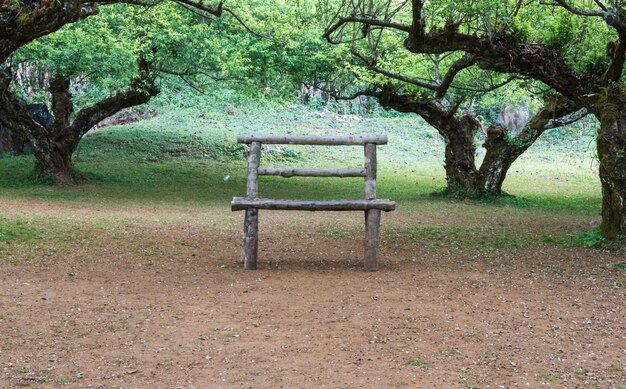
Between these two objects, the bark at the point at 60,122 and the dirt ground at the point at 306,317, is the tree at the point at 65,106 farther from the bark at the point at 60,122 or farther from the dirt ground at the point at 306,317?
the dirt ground at the point at 306,317

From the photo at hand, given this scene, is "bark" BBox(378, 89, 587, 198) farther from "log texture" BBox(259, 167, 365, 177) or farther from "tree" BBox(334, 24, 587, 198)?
"log texture" BBox(259, 167, 365, 177)

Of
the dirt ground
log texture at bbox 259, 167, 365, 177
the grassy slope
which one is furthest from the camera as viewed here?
the grassy slope

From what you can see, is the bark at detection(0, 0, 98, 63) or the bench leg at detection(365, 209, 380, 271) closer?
the bark at detection(0, 0, 98, 63)

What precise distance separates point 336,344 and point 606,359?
202cm

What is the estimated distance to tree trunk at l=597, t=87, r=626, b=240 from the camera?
9406mm

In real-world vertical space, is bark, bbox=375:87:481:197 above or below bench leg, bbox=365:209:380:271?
above

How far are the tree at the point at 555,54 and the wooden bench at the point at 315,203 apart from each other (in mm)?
2027

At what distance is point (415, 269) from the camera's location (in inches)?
335

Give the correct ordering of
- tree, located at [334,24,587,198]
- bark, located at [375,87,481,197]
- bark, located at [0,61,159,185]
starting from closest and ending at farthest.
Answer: tree, located at [334,24,587,198] < bark, located at [375,87,481,197] < bark, located at [0,61,159,185]

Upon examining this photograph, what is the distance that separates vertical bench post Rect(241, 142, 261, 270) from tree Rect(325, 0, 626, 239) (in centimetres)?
263

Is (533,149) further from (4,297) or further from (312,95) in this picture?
(4,297)

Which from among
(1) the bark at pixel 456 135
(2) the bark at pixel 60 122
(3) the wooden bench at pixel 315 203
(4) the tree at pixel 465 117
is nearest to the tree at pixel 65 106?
(2) the bark at pixel 60 122

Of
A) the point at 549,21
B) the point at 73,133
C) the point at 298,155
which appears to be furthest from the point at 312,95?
the point at 549,21

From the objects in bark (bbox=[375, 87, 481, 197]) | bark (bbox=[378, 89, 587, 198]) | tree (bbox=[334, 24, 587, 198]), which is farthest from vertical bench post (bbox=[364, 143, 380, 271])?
bark (bbox=[375, 87, 481, 197])
